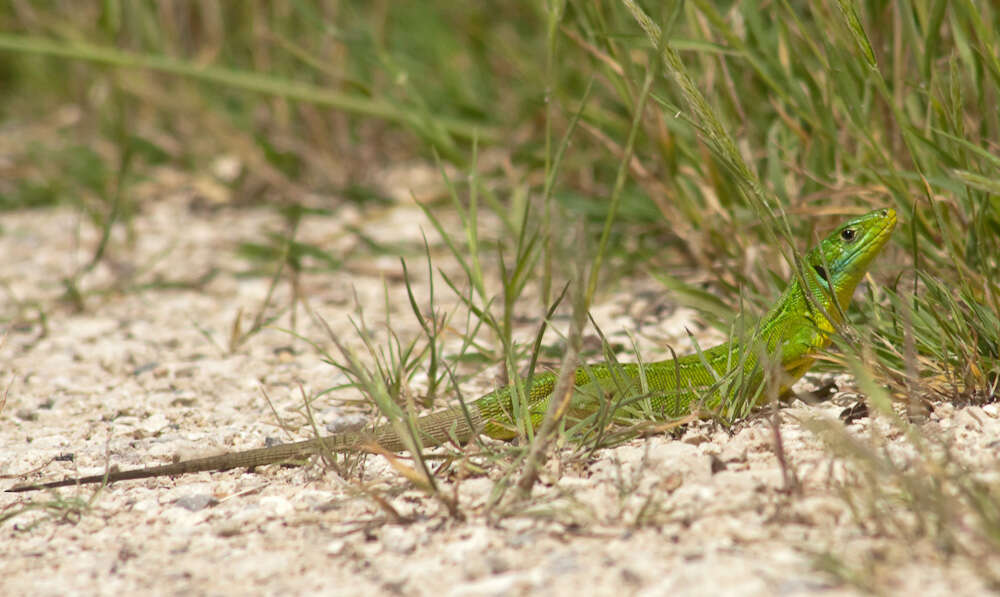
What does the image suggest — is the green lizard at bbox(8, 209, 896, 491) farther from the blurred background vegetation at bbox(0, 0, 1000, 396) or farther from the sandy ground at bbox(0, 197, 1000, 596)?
the blurred background vegetation at bbox(0, 0, 1000, 396)

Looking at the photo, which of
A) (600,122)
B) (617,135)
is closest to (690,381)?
(600,122)

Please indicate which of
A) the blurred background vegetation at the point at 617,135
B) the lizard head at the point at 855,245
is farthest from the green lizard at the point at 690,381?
the blurred background vegetation at the point at 617,135

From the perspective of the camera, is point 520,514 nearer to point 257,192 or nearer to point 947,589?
point 947,589

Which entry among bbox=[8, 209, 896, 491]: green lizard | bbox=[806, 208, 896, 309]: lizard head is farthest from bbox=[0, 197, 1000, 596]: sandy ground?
bbox=[806, 208, 896, 309]: lizard head

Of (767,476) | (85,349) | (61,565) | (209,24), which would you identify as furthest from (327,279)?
(767,476)

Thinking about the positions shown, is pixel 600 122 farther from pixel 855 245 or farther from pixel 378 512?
pixel 378 512

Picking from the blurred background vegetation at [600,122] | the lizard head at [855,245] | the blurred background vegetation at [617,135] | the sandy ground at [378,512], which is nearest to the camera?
the sandy ground at [378,512]

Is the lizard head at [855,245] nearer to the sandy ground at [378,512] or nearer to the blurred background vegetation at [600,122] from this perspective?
the blurred background vegetation at [600,122]
